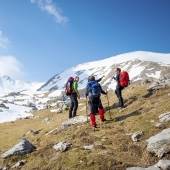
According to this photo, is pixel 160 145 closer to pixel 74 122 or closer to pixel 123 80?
pixel 74 122

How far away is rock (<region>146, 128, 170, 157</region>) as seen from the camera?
55.4ft

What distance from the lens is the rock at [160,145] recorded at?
55.4 ft

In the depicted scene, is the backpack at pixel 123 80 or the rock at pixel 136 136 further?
the backpack at pixel 123 80

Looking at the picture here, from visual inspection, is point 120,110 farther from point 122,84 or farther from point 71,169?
point 71,169

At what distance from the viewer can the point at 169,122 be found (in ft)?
69.5

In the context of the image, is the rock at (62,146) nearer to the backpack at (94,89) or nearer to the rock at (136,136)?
the rock at (136,136)

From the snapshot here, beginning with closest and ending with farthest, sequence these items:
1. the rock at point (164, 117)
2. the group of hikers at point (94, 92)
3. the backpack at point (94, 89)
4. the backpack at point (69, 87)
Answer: the rock at point (164, 117)
the group of hikers at point (94, 92)
the backpack at point (94, 89)
the backpack at point (69, 87)

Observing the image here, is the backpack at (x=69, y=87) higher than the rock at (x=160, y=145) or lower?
higher

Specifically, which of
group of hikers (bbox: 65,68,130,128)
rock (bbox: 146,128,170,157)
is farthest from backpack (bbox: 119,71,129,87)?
rock (bbox: 146,128,170,157)

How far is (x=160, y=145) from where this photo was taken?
1730 centimetres

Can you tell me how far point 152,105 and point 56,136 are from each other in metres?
7.35

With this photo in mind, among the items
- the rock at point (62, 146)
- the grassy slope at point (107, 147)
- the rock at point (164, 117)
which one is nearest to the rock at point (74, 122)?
the grassy slope at point (107, 147)

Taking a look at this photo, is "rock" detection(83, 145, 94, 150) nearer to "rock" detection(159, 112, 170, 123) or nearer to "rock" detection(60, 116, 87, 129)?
"rock" detection(159, 112, 170, 123)

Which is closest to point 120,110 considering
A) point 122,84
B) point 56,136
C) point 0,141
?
point 122,84
